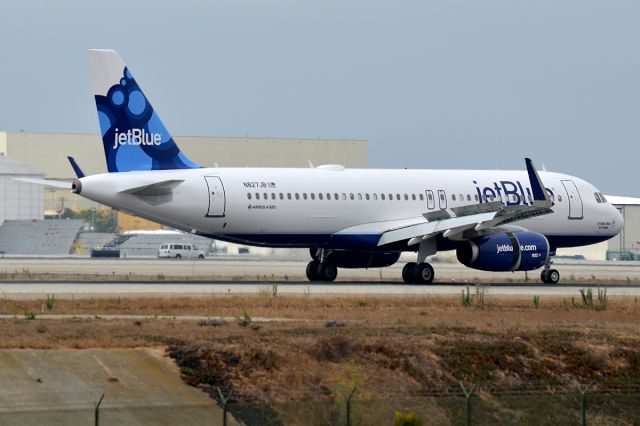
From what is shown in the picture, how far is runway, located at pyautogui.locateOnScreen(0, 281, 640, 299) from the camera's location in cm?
3750

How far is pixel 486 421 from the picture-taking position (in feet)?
73.8

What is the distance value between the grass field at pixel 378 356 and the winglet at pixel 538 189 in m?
9.31

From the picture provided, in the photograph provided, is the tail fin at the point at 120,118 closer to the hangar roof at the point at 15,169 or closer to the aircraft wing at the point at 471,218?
the aircraft wing at the point at 471,218

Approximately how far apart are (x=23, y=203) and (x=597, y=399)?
310 ft

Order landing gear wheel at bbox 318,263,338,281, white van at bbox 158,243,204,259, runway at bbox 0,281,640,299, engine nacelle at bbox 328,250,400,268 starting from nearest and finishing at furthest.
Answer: runway at bbox 0,281,640,299 < engine nacelle at bbox 328,250,400,268 < landing gear wheel at bbox 318,263,338,281 < white van at bbox 158,243,204,259

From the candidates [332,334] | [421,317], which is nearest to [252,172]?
[421,317]

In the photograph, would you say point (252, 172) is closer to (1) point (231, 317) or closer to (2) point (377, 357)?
(1) point (231, 317)

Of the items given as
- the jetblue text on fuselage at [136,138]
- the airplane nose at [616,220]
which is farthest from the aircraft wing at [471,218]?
the jetblue text on fuselage at [136,138]

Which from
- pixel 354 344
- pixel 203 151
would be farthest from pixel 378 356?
pixel 203 151

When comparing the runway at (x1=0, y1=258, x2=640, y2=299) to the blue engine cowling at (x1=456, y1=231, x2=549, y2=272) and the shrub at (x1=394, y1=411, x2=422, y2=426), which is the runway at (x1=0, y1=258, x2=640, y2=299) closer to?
the blue engine cowling at (x1=456, y1=231, x2=549, y2=272)

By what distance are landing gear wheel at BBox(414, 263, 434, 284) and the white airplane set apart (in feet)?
0.12

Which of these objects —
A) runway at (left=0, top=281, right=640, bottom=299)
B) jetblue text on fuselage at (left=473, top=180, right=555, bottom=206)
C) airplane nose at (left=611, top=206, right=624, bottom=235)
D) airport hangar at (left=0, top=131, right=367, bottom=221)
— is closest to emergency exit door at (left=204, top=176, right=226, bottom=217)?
runway at (left=0, top=281, right=640, bottom=299)

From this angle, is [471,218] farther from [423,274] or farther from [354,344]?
[354,344]

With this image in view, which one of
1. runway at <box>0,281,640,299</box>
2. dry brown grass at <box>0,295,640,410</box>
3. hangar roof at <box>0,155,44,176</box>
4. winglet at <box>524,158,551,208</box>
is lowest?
dry brown grass at <box>0,295,640,410</box>
